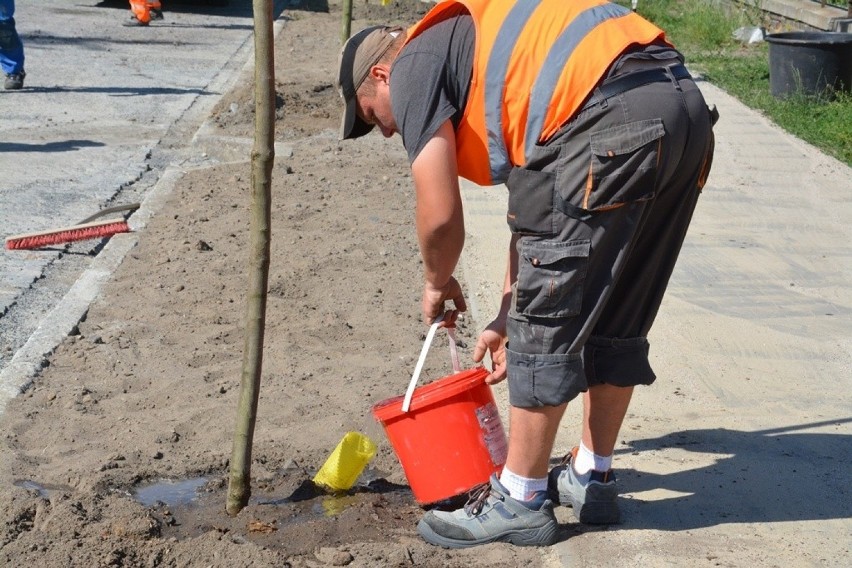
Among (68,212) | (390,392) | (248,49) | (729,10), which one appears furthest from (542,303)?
(729,10)

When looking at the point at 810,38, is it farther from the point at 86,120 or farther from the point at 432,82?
the point at 432,82

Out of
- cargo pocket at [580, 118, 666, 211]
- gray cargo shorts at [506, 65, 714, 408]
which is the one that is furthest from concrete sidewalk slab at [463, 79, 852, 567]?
cargo pocket at [580, 118, 666, 211]

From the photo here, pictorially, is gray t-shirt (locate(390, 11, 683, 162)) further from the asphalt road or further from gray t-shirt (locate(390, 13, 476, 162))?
the asphalt road

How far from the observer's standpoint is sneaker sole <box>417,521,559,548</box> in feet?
11.2

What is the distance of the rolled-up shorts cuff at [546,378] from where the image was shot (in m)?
3.13

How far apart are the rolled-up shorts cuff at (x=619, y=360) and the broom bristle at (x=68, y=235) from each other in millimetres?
4177

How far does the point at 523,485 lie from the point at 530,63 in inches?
49.9

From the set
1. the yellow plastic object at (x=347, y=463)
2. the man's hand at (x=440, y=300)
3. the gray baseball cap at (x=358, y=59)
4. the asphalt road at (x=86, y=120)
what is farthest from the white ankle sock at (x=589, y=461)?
the asphalt road at (x=86, y=120)

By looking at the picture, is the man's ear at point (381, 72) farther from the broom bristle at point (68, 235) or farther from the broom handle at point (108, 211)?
the broom handle at point (108, 211)

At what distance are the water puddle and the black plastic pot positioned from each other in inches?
321

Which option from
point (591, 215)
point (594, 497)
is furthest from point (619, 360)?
point (591, 215)

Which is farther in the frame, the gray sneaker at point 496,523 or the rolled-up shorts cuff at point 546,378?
the gray sneaker at point 496,523

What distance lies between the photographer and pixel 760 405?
450 cm

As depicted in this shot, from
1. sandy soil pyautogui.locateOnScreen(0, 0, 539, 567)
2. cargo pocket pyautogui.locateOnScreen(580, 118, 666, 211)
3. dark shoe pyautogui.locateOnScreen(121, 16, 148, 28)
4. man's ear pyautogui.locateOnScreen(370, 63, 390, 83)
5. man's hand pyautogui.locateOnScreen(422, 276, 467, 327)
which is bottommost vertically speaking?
dark shoe pyautogui.locateOnScreen(121, 16, 148, 28)
